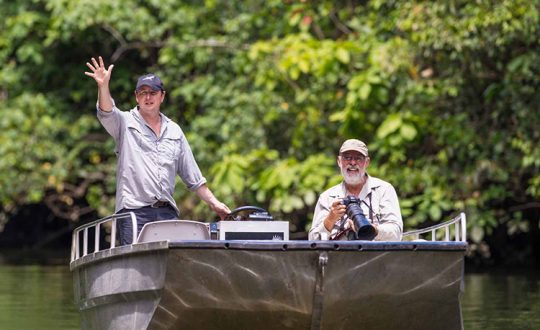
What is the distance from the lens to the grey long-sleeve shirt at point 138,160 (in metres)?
9.17

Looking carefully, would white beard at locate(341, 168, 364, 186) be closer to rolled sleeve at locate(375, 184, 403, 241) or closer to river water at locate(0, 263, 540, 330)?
rolled sleeve at locate(375, 184, 403, 241)

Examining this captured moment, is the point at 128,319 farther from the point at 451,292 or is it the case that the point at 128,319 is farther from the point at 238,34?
the point at 238,34

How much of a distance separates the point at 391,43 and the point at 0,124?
25.6ft

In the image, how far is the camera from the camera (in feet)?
28.4

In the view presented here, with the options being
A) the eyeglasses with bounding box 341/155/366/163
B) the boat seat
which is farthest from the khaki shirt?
the boat seat

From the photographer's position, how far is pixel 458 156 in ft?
58.8

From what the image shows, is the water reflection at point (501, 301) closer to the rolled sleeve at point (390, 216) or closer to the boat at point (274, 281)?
the rolled sleeve at point (390, 216)

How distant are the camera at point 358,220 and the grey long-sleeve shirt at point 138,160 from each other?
4.20 feet

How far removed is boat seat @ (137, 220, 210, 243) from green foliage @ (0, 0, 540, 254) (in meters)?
8.51

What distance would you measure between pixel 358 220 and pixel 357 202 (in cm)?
24

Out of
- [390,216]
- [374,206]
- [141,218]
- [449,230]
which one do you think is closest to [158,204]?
[141,218]

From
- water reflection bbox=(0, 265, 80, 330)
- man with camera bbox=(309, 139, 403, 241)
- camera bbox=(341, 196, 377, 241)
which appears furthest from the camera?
water reflection bbox=(0, 265, 80, 330)

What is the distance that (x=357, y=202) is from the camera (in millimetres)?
8859

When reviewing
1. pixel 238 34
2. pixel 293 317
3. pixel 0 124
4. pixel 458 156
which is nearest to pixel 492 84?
pixel 458 156
